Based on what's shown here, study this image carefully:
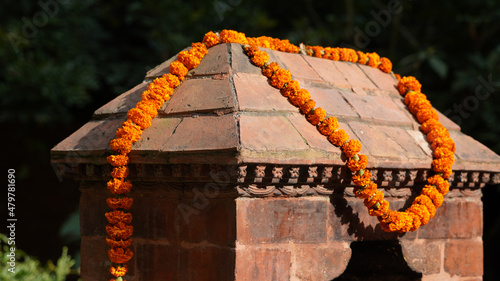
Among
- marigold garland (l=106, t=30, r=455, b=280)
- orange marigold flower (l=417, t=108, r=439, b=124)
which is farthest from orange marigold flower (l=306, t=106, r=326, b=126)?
orange marigold flower (l=417, t=108, r=439, b=124)

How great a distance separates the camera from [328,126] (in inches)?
85.8

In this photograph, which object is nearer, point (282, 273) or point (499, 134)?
point (282, 273)

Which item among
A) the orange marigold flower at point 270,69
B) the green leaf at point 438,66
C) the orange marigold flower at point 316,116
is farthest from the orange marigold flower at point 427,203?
the green leaf at point 438,66

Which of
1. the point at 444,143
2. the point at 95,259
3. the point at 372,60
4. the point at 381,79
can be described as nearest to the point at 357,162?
the point at 444,143

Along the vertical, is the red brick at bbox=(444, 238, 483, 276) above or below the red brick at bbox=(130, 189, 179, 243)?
below

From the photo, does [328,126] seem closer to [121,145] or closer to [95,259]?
[121,145]

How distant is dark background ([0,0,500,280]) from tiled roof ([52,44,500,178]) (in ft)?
9.98

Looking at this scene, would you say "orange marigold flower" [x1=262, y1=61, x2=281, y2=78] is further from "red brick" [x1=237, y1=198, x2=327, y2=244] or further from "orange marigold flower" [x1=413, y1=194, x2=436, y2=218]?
"orange marigold flower" [x1=413, y1=194, x2=436, y2=218]

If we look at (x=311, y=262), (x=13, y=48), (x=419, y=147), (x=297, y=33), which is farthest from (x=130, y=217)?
(x=297, y=33)

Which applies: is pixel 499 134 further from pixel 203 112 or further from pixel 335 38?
pixel 203 112

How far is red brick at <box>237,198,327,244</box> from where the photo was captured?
1.98 meters

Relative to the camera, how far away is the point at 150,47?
6.85 metres

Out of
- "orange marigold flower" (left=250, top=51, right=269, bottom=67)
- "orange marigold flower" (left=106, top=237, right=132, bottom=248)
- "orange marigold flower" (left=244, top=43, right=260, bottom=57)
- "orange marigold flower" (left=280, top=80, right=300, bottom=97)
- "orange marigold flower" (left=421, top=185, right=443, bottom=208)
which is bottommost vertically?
"orange marigold flower" (left=106, top=237, right=132, bottom=248)

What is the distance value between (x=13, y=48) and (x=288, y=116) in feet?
14.4
